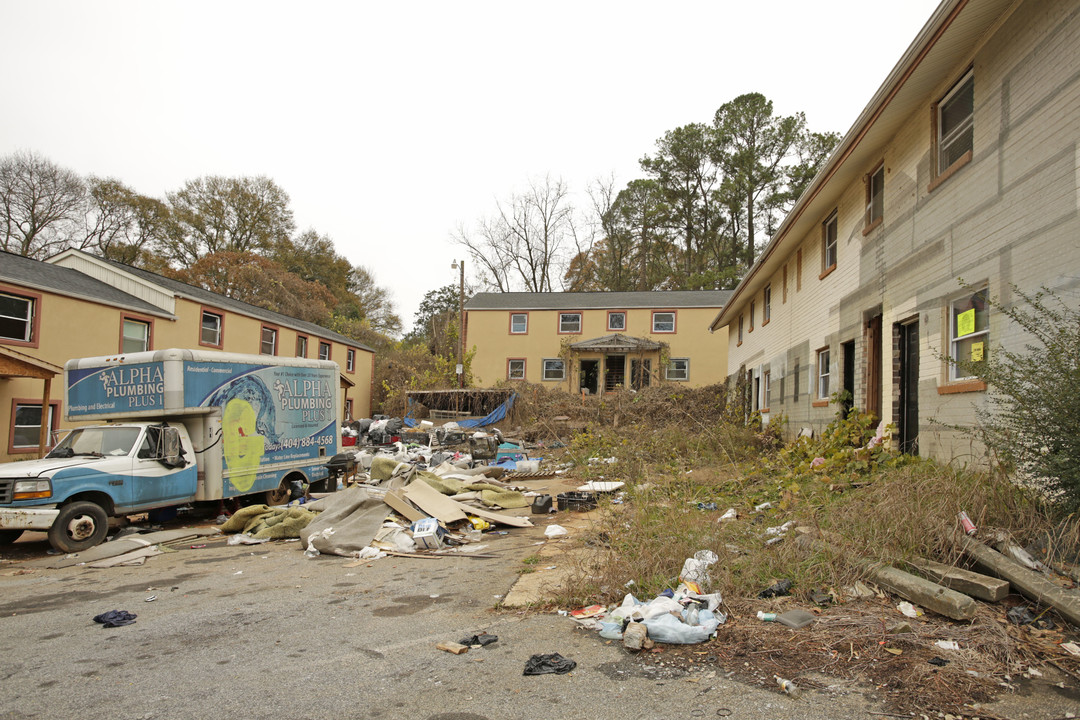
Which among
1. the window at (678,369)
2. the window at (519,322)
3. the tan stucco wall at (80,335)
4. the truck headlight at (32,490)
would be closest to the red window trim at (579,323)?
the window at (519,322)

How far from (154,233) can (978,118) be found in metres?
44.8

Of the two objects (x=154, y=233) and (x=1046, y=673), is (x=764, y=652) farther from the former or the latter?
(x=154, y=233)

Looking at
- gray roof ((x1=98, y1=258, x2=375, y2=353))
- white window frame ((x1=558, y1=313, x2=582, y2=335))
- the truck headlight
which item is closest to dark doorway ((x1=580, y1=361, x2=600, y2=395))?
white window frame ((x1=558, y1=313, x2=582, y2=335))

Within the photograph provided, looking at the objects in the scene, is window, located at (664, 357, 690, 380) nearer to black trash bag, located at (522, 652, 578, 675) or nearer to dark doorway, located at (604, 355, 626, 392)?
dark doorway, located at (604, 355, 626, 392)

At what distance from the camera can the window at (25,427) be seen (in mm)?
16266

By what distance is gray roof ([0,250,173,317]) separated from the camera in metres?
16.9

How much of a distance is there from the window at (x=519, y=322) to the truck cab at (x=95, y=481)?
26.9 meters

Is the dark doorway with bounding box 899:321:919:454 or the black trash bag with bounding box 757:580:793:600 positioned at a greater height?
the dark doorway with bounding box 899:321:919:454

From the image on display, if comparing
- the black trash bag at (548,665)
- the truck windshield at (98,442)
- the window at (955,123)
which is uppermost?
the window at (955,123)

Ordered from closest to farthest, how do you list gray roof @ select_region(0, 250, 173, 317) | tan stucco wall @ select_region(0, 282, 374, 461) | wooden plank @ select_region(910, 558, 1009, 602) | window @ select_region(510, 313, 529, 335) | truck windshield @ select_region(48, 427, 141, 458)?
wooden plank @ select_region(910, 558, 1009, 602) < truck windshield @ select_region(48, 427, 141, 458) < tan stucco wall @ select_region(0, 282, 374, 461) < gray roof @ select_region(0, 250, 173, 317) < window @ select_region(510, 313, 529, 335)

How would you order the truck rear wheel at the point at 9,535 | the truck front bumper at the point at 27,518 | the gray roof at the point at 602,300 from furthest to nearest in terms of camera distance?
the gray roof at the point at 602,300
the truck rear wheel at the point at 9,535
the truck front bumper at the point at 27,518

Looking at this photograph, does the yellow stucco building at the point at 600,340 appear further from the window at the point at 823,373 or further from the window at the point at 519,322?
the window at the point at 823,373

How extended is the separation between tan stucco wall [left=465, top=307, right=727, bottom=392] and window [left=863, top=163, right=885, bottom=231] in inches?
941

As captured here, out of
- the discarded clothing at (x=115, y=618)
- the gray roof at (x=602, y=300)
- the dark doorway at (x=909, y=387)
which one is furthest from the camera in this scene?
the gray roof at (x=602, y=300)
